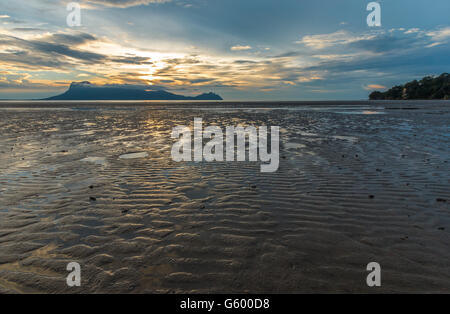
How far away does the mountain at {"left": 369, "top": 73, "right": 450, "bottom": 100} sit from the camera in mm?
126900

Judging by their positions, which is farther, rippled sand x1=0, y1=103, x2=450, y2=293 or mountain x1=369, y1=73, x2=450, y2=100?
mountain x1=369, y1=73, x2=450, y2=100

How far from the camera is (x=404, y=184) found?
7.84 metres

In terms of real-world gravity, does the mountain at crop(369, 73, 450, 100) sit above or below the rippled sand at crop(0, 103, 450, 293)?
above

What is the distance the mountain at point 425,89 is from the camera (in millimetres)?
126900

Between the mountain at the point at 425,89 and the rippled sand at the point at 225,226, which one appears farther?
the mountain at the point at 425,89

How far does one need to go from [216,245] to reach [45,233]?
12.1 feet

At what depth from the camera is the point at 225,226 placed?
5387 mm

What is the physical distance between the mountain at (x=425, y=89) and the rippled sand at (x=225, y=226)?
161 m

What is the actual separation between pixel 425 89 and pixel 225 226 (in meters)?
179

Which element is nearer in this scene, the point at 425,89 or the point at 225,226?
the point at 225,226

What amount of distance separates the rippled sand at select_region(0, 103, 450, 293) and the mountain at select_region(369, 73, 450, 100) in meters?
161

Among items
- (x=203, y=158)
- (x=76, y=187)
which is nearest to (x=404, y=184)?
(x=203, y=158)

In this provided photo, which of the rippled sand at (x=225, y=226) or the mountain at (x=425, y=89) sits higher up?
the mountain at (x=425, y=89)

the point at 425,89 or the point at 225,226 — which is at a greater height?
the point at 425,89
